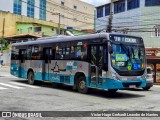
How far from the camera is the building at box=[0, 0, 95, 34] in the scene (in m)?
69.9

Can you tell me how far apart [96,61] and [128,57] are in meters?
1.47

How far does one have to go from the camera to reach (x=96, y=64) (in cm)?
1501

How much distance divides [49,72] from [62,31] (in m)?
49.5

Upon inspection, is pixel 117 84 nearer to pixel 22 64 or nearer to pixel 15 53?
pixel 22 64

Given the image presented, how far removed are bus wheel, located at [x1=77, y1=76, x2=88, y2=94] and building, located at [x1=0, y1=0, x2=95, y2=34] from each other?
151ft

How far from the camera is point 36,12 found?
75.4m

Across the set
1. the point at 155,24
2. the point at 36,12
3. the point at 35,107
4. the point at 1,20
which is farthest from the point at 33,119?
the point at 36,12

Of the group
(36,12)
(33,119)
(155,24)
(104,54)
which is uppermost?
(36,12)

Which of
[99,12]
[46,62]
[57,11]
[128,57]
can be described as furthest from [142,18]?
[57,11]

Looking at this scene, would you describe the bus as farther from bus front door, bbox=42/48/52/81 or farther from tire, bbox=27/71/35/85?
tire, bbox=27/71/35/85

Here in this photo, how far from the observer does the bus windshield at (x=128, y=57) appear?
47.3ft

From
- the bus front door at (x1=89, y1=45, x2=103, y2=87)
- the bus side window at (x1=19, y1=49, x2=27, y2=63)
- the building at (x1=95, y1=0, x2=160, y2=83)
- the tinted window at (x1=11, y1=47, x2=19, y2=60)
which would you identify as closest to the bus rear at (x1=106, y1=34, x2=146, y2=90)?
the bus front door at (x1=89, y1=45, x2=103, y2=87)

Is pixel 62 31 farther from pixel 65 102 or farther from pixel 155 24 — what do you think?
pixel 65 102

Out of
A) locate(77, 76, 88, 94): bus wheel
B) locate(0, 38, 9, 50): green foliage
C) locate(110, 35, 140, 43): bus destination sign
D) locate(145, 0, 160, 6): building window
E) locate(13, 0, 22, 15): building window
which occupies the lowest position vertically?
locate(77, 76, 88, 94): bus wheel
